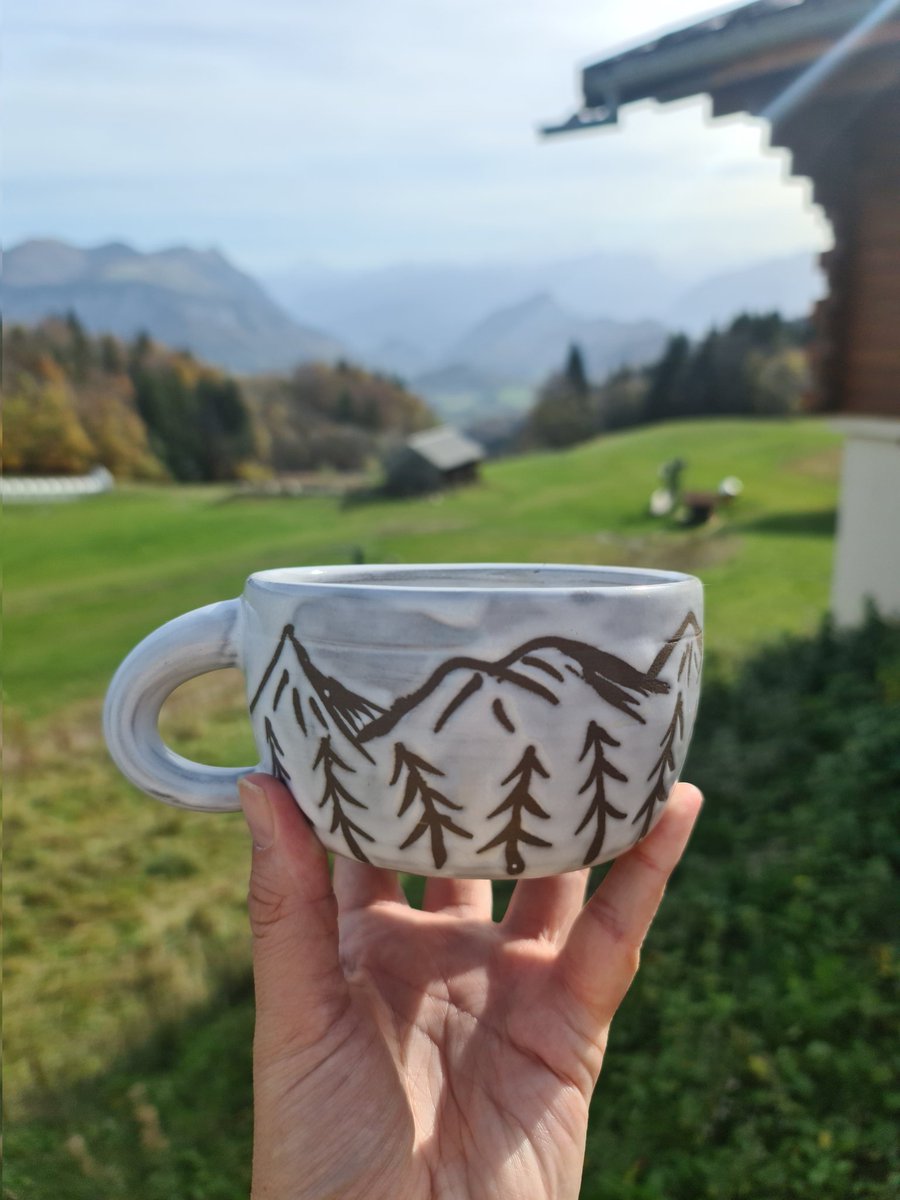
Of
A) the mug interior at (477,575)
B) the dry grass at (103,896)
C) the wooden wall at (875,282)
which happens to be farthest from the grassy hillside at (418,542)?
the mug interior at (477,575)

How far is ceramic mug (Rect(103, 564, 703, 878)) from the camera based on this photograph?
3.00 feet

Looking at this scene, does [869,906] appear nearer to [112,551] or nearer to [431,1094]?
[431,1094]

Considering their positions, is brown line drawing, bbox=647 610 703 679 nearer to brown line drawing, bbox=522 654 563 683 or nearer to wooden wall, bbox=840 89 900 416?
brown line drawing, bbox=522 654 563 683

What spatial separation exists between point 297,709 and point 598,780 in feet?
1.13

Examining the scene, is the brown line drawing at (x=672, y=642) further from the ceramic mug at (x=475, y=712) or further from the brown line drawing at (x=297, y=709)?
the brown line drawing at (x=297, y=709)

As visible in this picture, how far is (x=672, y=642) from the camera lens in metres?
1.01

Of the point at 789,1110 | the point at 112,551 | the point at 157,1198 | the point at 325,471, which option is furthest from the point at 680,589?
the point at 325,471

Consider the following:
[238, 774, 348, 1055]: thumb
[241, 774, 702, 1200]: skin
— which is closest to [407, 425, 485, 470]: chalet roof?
[241, 774, 702, 1200]: skin

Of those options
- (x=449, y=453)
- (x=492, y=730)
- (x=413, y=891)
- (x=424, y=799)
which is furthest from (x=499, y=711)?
(x=449, y=453)

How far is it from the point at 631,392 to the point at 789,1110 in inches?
336

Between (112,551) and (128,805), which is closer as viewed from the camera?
(128,805)

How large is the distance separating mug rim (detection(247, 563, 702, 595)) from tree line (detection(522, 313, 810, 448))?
7.24 m

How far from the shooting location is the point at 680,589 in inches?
40.1

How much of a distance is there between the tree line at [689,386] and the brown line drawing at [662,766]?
7487mm
